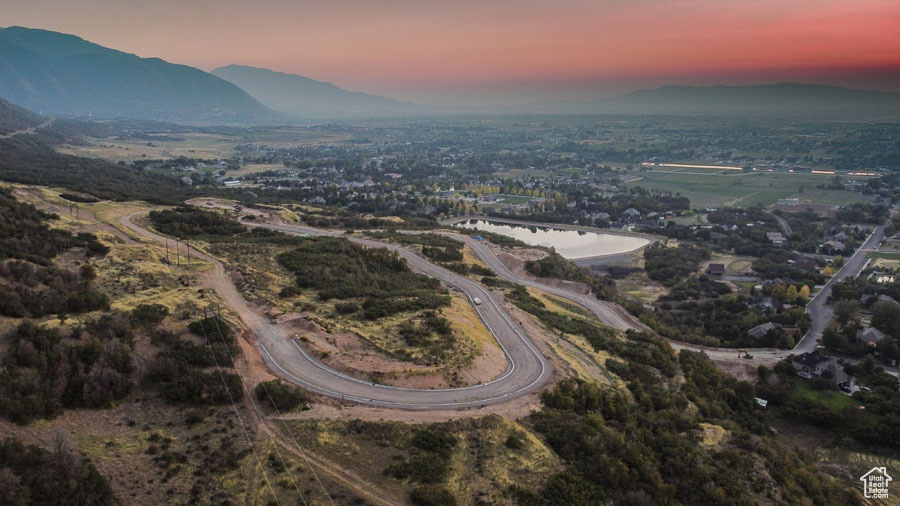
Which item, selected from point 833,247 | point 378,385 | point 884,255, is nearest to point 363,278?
point 378,385

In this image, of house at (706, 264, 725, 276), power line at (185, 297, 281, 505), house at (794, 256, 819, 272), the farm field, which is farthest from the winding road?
the farm field

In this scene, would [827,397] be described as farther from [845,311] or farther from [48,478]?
[48,478]

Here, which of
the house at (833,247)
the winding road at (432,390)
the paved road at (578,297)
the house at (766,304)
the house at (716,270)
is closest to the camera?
the winding road at (432,390)

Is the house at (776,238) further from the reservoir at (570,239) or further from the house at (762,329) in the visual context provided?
the house at (762,329)

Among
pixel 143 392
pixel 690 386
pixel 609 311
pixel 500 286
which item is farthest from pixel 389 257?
pixel 143 392

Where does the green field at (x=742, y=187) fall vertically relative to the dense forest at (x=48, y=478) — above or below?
below

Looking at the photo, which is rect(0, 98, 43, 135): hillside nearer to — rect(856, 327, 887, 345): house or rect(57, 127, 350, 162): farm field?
rect(57, 127, 350, 162): farm field

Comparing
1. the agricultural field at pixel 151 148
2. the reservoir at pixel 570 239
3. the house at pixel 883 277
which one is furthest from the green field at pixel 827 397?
the agricultural field at pixel 151 148

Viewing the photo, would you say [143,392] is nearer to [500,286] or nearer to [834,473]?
[500,286]
